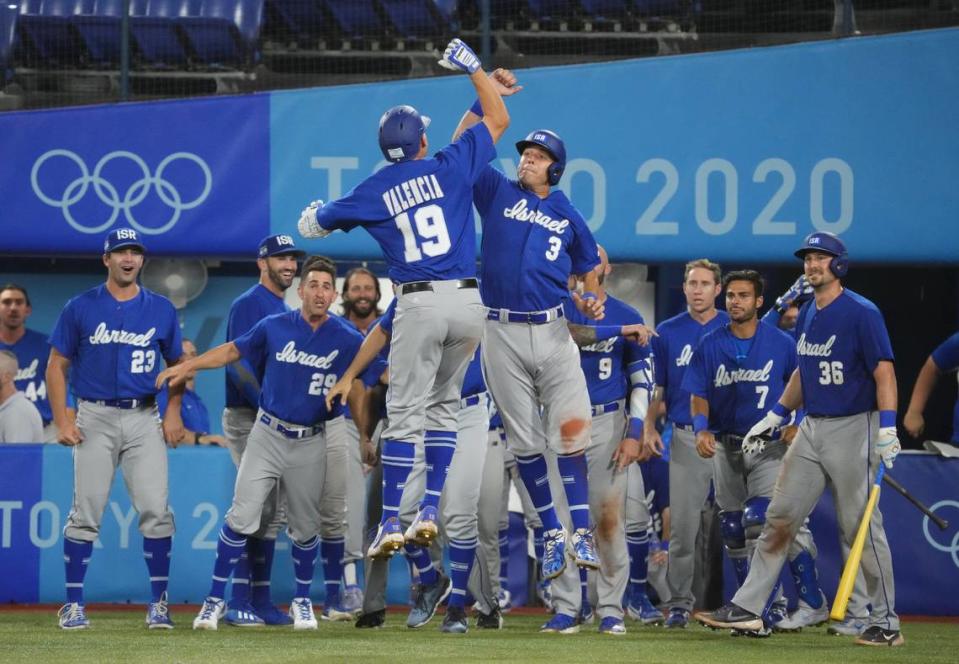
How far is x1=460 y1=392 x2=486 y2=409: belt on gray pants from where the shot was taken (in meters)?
7.98

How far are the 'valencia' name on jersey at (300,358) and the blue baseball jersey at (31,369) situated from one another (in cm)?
416

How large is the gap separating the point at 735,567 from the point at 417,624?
1912mm

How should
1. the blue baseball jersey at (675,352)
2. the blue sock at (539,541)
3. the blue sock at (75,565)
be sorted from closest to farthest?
the blue sock at (75,565), the blue sock at (539,541), the blue baseball jersey at (675,352)

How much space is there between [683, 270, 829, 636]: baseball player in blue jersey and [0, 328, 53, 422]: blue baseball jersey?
5.50 meters

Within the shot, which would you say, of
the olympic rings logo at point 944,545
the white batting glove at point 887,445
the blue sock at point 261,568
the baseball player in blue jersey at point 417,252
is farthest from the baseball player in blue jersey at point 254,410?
the olympic rings logo at point 944,545

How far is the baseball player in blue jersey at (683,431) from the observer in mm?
8680

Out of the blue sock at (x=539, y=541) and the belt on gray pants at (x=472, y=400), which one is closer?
the belt on gray pants at (x=472, y=400)

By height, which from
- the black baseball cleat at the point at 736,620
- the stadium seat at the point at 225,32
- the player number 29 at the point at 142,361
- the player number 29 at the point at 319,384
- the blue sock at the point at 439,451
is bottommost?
the black baseball cleat at the point at 736,620

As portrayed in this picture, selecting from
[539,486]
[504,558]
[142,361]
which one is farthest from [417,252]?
[504,558]

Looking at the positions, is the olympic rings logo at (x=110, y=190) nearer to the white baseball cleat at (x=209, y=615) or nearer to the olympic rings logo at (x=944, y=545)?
the white baseball cleat at (x=209, y=615)

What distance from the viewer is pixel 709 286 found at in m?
9.09

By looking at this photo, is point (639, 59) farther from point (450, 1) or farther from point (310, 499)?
point (310, 499)

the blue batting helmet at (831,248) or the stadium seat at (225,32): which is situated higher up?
the stadium seat at (225,32)

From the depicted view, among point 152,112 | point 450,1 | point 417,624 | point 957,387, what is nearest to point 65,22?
point 152,112
